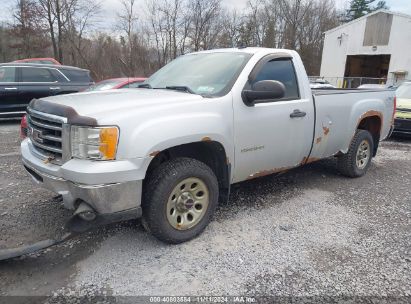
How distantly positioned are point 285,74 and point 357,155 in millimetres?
2152

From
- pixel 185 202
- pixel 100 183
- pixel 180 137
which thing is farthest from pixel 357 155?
pixel 100 183

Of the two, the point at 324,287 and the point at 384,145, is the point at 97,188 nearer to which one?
the point at 324,287

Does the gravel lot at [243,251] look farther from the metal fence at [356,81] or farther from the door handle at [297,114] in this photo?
the metal fence at [356,81]

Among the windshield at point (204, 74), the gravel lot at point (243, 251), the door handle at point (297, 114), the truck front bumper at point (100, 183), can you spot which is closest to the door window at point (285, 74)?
the door handle at point (297, 114)

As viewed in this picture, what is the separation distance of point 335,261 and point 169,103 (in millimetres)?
2083

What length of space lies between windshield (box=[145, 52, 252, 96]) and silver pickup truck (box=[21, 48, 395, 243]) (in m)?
0.02

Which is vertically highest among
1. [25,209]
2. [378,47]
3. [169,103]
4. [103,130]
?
[378,47]

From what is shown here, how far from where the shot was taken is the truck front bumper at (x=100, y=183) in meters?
2.63

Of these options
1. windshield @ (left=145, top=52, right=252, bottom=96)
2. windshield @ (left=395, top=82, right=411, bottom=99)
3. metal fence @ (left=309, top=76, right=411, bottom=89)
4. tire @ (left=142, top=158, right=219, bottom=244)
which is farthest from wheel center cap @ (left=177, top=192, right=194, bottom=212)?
metal fence @ (left=309, top=76, right=411, bottom=89)

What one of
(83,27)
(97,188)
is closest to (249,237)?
(97,188)

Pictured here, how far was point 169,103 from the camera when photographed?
3.08m

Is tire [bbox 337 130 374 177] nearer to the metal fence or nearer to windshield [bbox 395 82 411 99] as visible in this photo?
windshield [bbox 395 82 411 99]

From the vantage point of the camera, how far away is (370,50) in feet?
94.9

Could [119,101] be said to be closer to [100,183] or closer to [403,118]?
[100,183]
